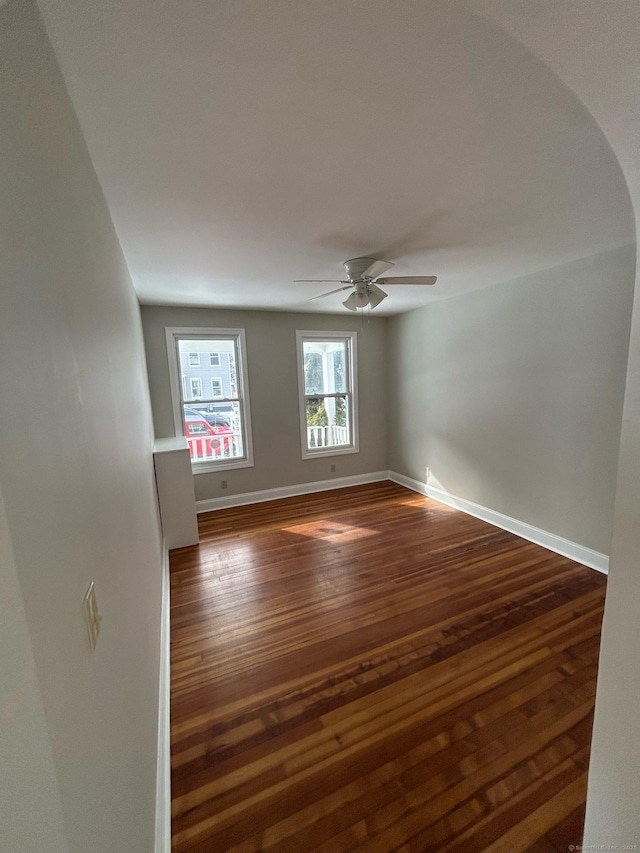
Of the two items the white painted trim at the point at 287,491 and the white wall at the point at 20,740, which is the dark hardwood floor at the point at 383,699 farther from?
the white wall at the point at 20,740

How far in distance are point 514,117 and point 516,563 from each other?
9.63 ft

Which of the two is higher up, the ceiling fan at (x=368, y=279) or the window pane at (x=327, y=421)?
the ceiling fan at (x=368, y=279)

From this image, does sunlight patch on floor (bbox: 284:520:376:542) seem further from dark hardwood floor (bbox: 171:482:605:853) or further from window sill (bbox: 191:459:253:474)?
window sill (bbox: 191:459:253:474)

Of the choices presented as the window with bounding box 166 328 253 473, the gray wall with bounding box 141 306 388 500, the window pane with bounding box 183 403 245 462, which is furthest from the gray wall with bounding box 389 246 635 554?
the window pane with bounding box 183 403 245 462

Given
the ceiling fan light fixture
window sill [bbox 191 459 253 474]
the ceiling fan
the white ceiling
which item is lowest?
window sill [bbox 191 459 253 474]

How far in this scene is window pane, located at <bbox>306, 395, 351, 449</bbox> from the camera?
471cm

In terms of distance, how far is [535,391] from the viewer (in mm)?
2992

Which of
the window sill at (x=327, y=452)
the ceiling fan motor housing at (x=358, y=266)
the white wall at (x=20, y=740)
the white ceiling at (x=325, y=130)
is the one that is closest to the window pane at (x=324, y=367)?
the window sill at (x=327, y=452)

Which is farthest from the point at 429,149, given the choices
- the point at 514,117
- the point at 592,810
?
the point at 592,810

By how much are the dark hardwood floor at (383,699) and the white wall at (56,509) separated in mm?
470

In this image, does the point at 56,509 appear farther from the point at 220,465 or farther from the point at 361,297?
the point at 220,465

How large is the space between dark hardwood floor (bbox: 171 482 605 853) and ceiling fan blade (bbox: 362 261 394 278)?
7.68 feet

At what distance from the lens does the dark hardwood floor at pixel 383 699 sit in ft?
3.99

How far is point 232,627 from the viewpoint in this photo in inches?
86.1
